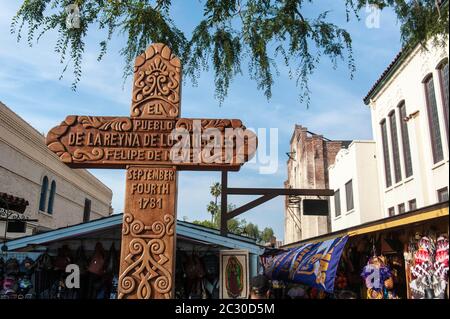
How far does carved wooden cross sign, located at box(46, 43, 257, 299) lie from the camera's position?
14.5 ft

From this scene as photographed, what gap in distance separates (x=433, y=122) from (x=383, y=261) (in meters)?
7.05

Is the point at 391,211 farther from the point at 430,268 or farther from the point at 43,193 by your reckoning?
the point at 43,193

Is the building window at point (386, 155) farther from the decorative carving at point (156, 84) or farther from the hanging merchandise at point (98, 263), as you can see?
the decorative carving at point (156, 84)

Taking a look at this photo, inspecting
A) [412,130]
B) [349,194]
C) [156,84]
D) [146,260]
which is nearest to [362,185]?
[349,194]

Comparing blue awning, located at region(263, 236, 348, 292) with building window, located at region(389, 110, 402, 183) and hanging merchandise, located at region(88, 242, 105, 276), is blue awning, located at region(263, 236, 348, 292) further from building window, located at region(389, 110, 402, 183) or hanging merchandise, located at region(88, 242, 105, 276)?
building window, located at region(389, 110, 402, 183)

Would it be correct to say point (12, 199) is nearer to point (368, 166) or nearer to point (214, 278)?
point (214, 278)

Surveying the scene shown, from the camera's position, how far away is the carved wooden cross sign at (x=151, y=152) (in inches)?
174

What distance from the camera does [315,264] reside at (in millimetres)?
7109

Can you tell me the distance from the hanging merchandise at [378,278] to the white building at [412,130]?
4501mm

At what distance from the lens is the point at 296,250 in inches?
351

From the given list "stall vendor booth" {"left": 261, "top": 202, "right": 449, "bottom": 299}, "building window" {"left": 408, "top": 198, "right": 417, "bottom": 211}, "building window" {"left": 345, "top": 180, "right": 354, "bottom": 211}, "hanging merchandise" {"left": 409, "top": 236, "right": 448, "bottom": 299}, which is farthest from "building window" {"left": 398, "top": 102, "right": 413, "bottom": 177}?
"hanging merchandise" {"left": 409, "top": 236, "right": 448, "bottom": 299}

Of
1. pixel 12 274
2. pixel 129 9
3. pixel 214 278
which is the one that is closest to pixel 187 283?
pixel 214 278

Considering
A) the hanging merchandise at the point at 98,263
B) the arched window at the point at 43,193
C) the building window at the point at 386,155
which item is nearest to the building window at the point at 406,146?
the building window at the point at 386,155

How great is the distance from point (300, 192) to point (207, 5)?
278 inches
